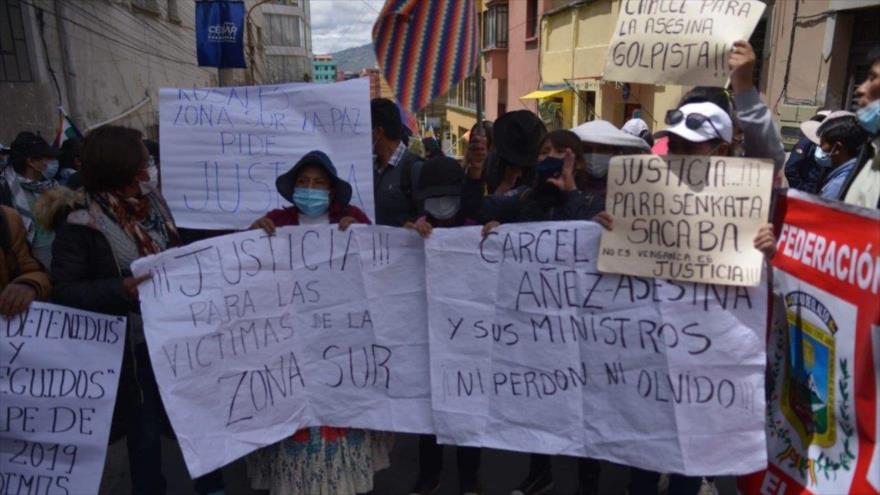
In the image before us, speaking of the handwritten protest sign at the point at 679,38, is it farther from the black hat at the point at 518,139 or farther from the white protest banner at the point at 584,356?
the black hat at the point at 518,139

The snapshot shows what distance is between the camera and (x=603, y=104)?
15008 mm

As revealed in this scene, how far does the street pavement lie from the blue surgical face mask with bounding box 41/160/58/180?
2.56 m

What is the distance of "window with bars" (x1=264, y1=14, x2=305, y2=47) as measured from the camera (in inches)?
2265

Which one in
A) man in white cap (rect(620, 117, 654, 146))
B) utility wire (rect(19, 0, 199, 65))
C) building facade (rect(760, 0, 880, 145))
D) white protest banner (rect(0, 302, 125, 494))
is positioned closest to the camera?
white protest banner (rect(0, 302, 125, 494))

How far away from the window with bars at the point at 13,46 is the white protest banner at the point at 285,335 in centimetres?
971

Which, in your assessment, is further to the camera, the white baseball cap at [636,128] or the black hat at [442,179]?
the white baseball cap at [636,128]

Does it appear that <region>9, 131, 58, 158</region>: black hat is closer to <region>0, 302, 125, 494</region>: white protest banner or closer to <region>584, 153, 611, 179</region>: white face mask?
<region>0, 302, 125, 494</region>: white protest banner

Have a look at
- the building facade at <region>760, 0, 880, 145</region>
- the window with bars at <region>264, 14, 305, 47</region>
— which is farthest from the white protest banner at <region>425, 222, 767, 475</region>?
the window with bars at <region>264, 14, 305, 47</region>

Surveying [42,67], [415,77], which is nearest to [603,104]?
[42,67]

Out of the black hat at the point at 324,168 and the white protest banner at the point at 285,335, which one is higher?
the black hat at the point at 324,168

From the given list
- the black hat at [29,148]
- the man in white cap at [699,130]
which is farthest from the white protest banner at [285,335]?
the black hat at [29,148]

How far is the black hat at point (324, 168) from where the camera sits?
Answer: 2.59m

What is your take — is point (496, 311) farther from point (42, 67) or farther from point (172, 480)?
point (42, 67)

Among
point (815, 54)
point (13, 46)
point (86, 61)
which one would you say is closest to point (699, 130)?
point (815, 54)
